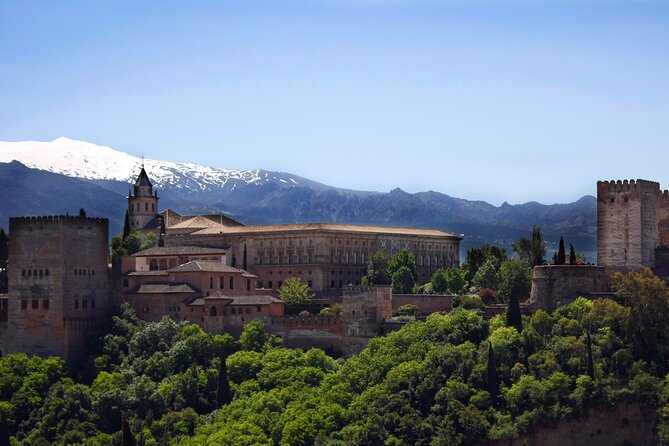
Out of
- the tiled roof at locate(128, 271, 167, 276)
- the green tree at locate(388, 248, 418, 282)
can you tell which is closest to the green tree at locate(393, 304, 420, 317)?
the green tree at locate(388, 248, 418, 282)

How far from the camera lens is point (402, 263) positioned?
4493 inches

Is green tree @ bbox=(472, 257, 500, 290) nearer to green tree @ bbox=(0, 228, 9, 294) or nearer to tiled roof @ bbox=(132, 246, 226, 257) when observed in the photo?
tiled roof @ bbox=(132, 246, 226, 257)

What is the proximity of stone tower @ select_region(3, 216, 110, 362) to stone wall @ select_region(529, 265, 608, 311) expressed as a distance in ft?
101

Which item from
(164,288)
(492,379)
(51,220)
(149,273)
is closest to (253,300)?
(164,288)

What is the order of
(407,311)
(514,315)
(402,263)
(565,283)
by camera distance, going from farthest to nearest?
(402,263)
(407,311)
(565,283)
(514,315)

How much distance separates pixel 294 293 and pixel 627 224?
28.8 metres

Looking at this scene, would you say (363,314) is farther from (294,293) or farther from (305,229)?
(305,229)

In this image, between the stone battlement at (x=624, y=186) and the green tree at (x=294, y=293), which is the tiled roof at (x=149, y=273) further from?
the stone battlement at (x=624, y=186)

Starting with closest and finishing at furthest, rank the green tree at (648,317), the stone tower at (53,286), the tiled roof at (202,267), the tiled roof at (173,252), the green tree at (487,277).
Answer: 1. the green tree at (648,317)
2. the stone tower at (53,286)
3. the tiled roof at (202,267)
4. the green tree at (487,277)
5. the tiled roof at (173,252)

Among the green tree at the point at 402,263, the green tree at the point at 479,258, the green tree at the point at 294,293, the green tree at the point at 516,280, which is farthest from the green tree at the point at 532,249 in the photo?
the green tree at the point at 294,293

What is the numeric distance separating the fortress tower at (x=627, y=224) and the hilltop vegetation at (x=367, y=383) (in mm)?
3706

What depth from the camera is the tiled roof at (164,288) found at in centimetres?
9906

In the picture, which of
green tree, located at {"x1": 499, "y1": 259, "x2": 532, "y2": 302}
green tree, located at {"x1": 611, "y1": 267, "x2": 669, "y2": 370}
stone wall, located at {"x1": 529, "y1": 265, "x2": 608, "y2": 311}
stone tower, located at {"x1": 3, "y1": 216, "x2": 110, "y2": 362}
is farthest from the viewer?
green tree, located at {"x1": 499, "y1": 259, "x2": 532, "y2": 302}

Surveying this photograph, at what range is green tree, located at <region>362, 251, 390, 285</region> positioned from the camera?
377ft
